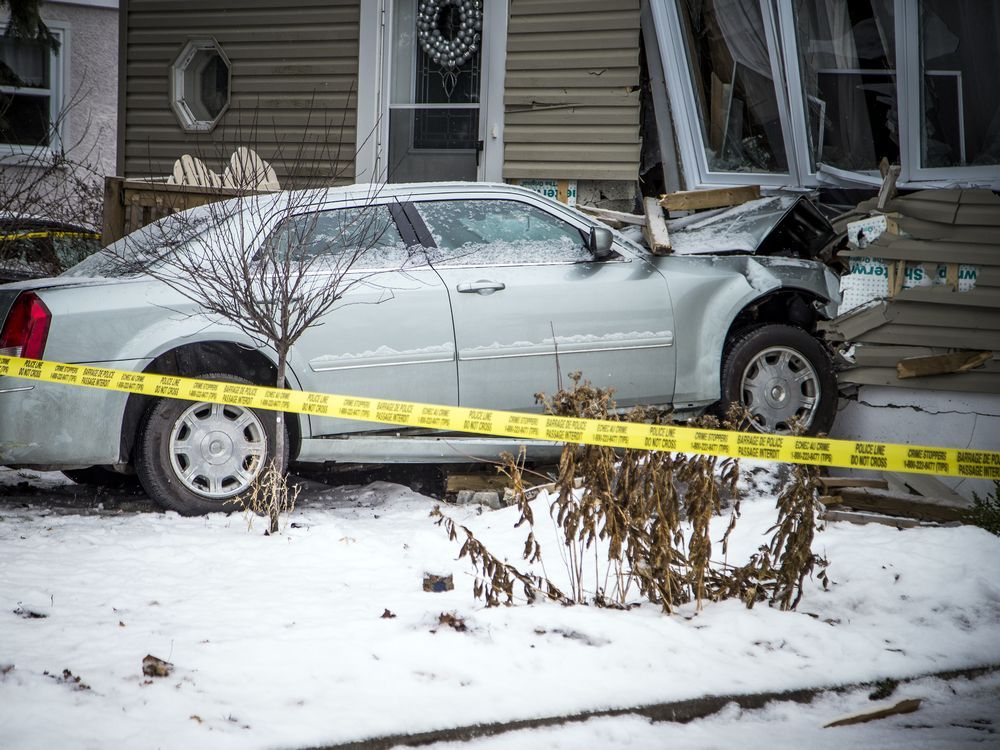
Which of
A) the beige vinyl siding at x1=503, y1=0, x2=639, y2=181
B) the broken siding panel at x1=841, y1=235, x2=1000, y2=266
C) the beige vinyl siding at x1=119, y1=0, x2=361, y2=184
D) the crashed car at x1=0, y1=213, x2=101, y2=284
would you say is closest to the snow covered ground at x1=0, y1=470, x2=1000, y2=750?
the broken siding panel at x1=841, y1=235, x2=1000, y2=266

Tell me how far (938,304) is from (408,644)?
446 cm

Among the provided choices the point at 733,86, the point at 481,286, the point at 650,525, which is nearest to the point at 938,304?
the point at 481,286

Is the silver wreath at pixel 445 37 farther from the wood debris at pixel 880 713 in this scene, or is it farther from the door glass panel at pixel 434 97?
the wood debris at pixel 880 713

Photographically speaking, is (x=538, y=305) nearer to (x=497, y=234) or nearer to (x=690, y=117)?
(x=497, y=234)

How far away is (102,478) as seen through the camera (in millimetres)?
5977

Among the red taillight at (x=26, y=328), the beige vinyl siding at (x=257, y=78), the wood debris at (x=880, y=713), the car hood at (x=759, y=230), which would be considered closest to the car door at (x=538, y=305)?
the car hood at (x=759, y=230)

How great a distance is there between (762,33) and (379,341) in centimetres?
491

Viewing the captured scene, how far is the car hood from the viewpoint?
643cm

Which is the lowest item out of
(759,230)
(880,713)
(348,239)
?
(880,713)

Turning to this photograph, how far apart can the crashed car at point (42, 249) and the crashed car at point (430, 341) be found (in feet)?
6.84

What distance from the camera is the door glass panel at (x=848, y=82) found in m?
8.00

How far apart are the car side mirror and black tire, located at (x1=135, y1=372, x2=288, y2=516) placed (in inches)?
77.4

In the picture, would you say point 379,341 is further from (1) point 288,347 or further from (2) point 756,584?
(2) point 756,584

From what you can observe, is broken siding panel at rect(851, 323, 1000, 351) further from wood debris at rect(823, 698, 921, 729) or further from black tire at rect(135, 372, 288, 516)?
black tire at rect(135, 372, 288, 516)
